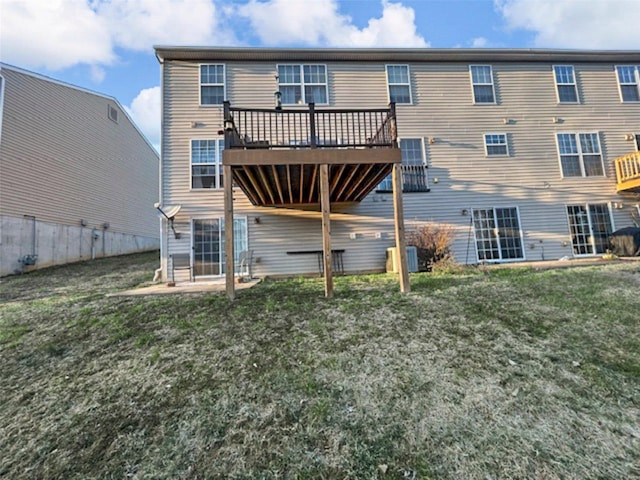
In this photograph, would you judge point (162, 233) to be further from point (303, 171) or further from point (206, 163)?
point (303, 171)

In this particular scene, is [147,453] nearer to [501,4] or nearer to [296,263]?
[296,263]

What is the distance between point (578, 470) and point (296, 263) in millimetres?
7485

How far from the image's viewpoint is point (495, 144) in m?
10.1

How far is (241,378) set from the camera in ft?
10.4

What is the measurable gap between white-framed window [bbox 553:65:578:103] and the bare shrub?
22.0 feet

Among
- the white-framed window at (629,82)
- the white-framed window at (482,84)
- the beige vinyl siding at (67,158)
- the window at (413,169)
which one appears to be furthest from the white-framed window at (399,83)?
the beige vinyl siding at (67,158)

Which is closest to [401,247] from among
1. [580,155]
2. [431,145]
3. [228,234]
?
[228,234]

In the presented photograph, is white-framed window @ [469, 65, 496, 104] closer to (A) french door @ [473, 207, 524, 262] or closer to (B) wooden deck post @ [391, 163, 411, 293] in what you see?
(A) french door @ [473, 207, 524, 262]

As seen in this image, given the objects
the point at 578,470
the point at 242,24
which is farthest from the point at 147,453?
the point at 242,24

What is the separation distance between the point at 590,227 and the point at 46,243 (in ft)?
62.4

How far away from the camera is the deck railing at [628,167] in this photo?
9.45 metres

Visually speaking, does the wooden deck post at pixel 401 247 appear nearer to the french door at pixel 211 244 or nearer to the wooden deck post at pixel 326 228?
the wooden deck post at pixel 326 228

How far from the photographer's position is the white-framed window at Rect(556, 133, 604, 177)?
33.6 ft

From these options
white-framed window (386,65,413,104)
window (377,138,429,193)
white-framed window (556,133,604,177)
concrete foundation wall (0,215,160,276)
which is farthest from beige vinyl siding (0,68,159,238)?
white-framed window (556,133,604,177)
